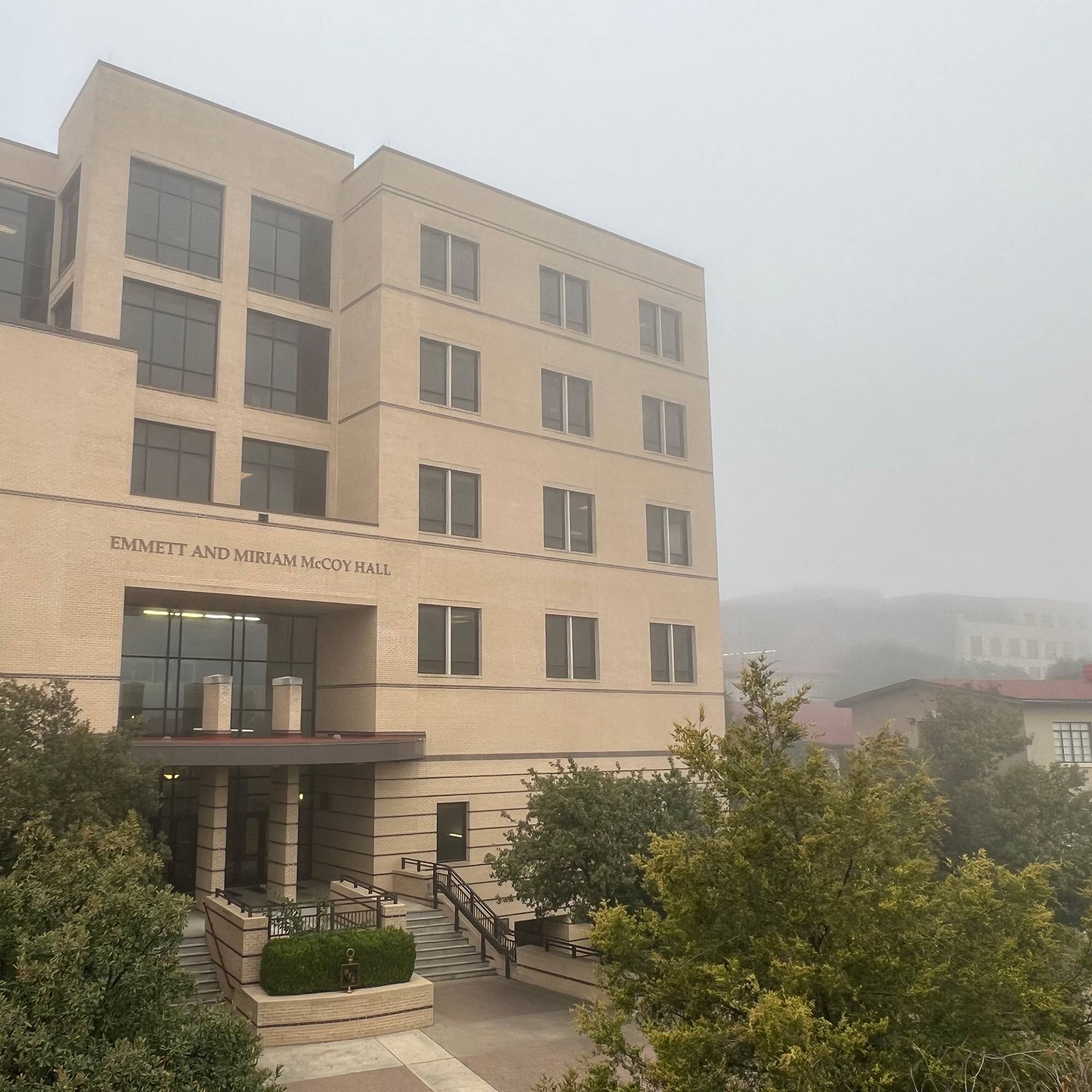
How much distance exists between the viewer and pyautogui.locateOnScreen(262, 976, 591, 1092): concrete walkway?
18000mm

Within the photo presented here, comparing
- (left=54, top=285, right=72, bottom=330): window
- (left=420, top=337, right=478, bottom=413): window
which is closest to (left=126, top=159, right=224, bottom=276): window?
(left=54, top=285, right=72, bottom=330): window

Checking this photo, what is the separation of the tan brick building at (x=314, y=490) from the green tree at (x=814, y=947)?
17597 mm

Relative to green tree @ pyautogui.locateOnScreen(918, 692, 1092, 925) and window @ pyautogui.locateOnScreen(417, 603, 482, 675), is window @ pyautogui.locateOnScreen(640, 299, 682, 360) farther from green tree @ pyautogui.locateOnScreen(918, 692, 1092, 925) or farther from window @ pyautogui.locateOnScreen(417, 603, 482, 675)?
green tree @ pyautogui.locateOnScreen(918, 692, 1092, 925)

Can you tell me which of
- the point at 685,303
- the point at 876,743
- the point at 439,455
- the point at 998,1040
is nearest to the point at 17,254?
the point at 439,455

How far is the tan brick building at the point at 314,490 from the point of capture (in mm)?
26797

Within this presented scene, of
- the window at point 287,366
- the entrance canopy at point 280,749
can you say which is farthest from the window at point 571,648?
the window at point 287,366

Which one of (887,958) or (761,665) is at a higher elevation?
(761,665)

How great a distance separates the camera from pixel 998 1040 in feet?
34.4

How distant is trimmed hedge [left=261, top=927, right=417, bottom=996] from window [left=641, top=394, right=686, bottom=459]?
23361 millimetres

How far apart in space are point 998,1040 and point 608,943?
4.13 m

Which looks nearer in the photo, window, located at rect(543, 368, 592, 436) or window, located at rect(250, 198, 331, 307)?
window, located at rect(250, 198, 331, 307)

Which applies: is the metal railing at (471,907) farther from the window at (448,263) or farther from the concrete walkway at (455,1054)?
the window at (448,263)

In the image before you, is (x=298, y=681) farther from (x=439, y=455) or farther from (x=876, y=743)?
(x=876, y=743)

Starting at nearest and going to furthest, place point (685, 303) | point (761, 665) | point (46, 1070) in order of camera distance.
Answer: point (46, 1070) < point (761, 665) < point (685, 303)
